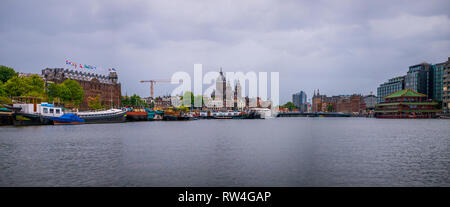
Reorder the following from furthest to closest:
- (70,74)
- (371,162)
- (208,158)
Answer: (70,74)
(208,158)
(371,162)

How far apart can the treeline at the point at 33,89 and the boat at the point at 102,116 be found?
A: 12701mm

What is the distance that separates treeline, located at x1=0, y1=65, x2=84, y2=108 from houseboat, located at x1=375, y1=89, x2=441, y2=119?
6641 inches

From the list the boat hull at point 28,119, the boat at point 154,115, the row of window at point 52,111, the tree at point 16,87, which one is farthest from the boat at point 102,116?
the boat at point 154,115

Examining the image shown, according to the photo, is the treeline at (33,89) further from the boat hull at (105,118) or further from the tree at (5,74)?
the boat hull at (105,118)

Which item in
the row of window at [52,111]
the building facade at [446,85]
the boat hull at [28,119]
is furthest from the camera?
the building facade at [446,85]

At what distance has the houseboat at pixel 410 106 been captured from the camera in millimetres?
176625

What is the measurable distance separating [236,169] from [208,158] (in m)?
5.36

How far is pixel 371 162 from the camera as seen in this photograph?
83.5 feet

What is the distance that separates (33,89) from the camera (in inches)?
3637

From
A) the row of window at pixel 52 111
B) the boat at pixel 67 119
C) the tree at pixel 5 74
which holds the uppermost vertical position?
the tree at pixel 5 74

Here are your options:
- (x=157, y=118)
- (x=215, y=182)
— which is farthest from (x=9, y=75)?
(x=215, y=182)

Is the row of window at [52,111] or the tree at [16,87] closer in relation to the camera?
the row of window at [52,111]
